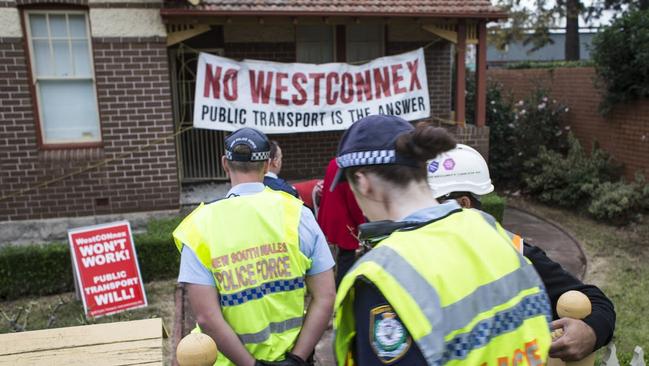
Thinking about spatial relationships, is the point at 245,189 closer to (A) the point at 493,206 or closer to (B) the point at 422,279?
(B) the point at 422,279

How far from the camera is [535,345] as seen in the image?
4.53 ft

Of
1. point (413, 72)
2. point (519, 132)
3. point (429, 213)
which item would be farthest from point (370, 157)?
point (519, 132)

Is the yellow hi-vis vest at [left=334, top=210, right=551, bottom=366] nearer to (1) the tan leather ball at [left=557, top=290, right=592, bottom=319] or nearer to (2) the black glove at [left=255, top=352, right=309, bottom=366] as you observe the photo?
(1) the tan leather ball at [left=557, top=290, right=592, bottom=319]

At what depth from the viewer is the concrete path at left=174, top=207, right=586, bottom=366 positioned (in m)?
4.80

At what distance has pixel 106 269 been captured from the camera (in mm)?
5387

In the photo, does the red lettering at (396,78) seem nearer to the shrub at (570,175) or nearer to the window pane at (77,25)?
the shrub at (570,175)

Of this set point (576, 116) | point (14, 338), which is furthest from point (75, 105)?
point (576, 116)

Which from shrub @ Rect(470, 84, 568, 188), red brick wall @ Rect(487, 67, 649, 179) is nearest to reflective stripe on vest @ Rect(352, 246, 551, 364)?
red brick wall @ Rect(487, 67, 649, 179)

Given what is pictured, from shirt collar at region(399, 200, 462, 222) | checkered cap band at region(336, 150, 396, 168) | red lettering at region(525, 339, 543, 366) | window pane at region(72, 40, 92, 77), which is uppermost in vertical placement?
window pane at region(72, 40, 92, 77)

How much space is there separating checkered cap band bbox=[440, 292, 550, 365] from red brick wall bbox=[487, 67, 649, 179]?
8.79 metres

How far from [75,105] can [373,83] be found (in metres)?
4.29

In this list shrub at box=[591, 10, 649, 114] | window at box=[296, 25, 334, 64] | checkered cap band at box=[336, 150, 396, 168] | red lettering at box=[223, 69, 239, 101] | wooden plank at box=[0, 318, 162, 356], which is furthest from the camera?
window at box=[296, 25, 334, 64]

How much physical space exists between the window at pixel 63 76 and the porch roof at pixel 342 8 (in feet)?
4.27

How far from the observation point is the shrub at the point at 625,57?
839cm
